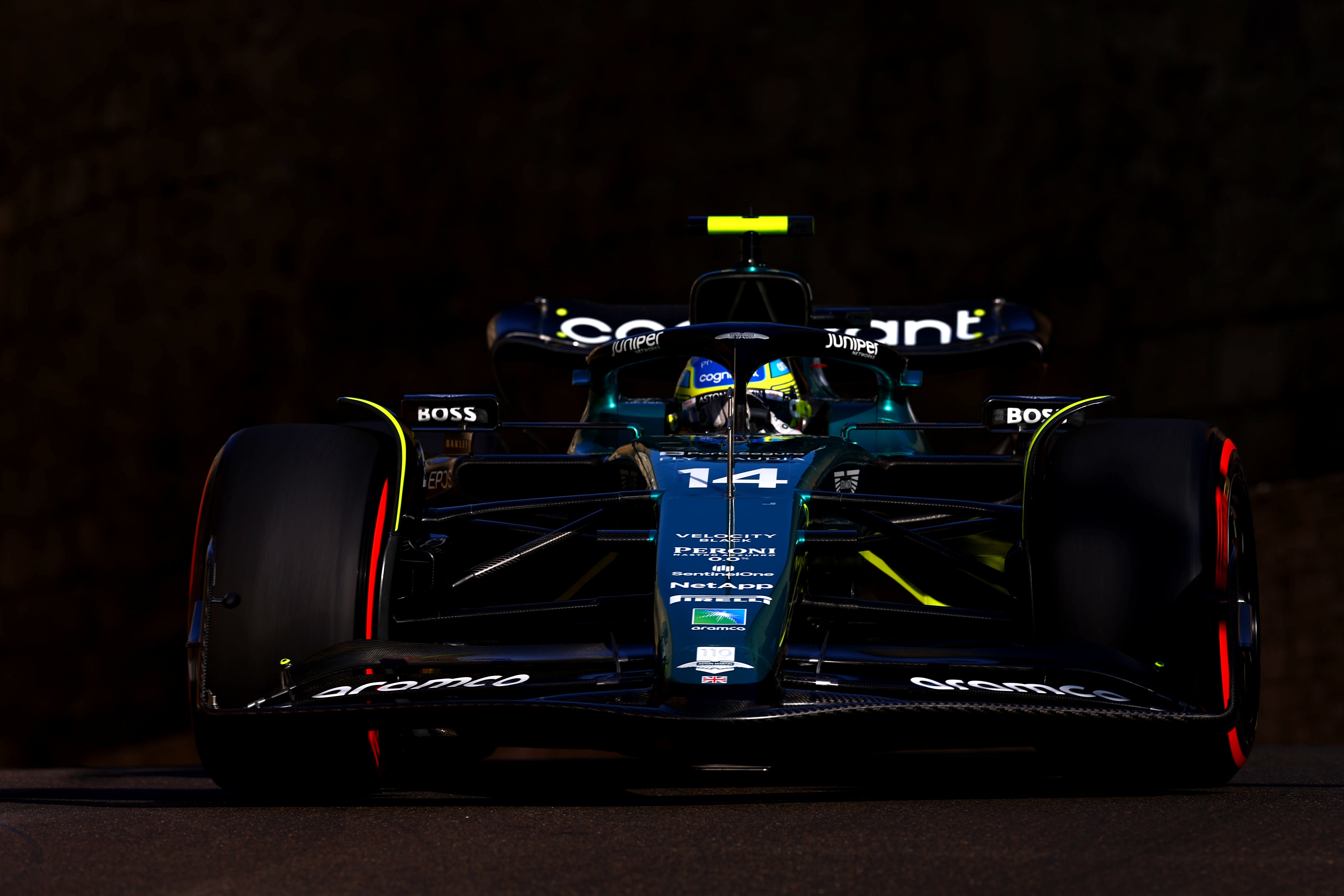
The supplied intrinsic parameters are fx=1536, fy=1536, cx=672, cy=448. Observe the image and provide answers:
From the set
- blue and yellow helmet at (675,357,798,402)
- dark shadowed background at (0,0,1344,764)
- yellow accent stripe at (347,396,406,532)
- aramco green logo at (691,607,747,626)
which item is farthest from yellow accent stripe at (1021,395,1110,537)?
dark shadowed background at (0,0,1344,764)

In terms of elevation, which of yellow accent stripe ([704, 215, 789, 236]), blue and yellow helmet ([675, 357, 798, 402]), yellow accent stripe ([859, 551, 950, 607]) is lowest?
yellow accent stripe ([859, 551, 950, 607])

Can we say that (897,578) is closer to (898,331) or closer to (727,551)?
(727,551)

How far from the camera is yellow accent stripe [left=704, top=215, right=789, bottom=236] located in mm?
6559

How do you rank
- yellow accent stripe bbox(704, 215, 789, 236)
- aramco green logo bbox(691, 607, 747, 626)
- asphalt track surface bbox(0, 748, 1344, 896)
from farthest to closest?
yellow accent stripe bbox(704, 215, 789, 236) → aramco green logo bbox(691, 607, 747, 626) → asphalt track surface bbox(0, 748, 1344, 896)

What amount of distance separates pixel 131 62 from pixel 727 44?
444cm

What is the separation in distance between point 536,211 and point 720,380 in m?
5.66

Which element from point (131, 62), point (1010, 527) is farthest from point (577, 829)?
point (131, 62)

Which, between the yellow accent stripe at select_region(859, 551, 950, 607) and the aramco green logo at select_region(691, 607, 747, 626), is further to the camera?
Result: the yellow accent stripe at select_region(859, 551, 950, 607)

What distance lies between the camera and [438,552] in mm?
4242

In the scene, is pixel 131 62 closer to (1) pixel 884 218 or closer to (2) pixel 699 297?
(1) pixel 884 218

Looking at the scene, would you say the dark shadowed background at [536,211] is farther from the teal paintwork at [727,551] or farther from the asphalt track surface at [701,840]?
the asphalt track surface at [701,840]

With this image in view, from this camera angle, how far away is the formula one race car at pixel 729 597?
3420 millimetres

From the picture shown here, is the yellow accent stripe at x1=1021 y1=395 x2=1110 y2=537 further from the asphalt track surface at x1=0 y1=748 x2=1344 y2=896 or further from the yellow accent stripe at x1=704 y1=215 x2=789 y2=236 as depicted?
the yellow accent stripe at x1=704 y1=215 x2=789 y2=236

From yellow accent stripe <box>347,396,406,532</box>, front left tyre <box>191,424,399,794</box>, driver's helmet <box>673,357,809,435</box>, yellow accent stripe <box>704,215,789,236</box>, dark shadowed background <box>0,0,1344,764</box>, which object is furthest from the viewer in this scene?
dark shadowed background <box>0,0,1344,764</box>
